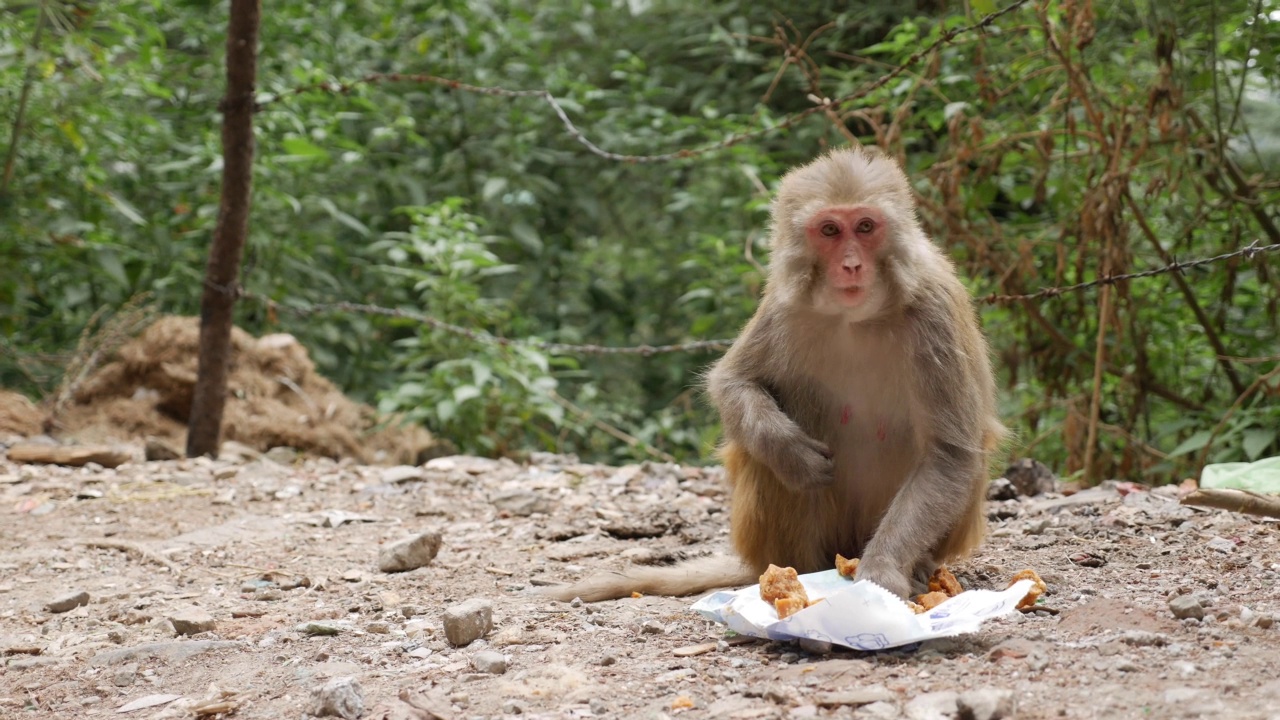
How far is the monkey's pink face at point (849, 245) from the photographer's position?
3.42 metres

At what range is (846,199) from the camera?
11.4ft

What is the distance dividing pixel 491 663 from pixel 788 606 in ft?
2.56

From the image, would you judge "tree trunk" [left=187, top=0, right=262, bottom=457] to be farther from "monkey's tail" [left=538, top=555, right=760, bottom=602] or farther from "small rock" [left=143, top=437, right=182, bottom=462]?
"monkey's tail" [left=538, top=555, right=760, bottom=602]

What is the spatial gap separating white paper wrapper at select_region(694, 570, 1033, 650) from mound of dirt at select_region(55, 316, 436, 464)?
4386 millimetres

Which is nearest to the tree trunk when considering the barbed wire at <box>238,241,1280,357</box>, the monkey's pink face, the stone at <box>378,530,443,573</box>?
the barbed wire at <box>238,241,1280,357</box>

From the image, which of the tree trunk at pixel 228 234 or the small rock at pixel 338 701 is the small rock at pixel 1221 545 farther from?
the tree trunk at pixel 228 234

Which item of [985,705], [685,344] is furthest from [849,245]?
[685,344]

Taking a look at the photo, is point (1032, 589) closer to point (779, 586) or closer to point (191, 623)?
point (779, 586)

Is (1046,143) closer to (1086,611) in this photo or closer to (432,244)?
(1086,611)

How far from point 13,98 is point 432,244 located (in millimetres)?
2773

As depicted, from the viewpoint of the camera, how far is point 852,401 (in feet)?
12.2

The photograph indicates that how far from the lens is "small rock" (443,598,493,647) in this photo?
3.19 m

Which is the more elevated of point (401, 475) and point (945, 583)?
point (945, 583)

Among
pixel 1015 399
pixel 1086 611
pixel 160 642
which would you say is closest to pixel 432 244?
pixel 1015 399
